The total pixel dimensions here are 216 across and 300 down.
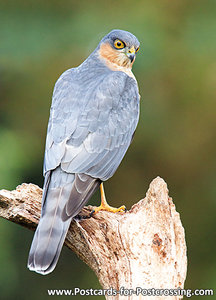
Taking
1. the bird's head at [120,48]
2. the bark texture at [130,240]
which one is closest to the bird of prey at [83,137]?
the bird's head at [120,48]

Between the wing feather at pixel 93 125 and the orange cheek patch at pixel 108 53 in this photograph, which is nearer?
the wing feather at pixel 93 125

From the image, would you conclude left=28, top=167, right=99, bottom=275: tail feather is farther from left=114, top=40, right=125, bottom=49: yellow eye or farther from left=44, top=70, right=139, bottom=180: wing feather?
left=114, top=40, right=125, bottom=49: yellow eye

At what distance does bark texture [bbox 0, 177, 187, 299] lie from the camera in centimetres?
331

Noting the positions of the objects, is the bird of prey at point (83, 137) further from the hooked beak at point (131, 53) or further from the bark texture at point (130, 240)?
the bark texture at point (130, 240)

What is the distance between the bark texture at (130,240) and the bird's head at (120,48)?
138 cm

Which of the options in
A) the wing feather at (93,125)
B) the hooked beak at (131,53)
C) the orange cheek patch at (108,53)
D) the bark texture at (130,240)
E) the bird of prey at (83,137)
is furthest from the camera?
the orange cheek patch at (108,53)

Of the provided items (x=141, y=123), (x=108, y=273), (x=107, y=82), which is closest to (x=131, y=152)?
(x=141, y=123)

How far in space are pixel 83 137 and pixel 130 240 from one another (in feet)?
2.66

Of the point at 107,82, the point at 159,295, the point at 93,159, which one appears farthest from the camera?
the point at 107,82

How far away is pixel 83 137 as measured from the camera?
3.81 meters

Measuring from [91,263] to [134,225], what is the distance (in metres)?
0.38

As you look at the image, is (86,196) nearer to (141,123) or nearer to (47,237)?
(47,237)

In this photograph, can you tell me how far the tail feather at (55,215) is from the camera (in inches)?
132

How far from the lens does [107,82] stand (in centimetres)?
423
